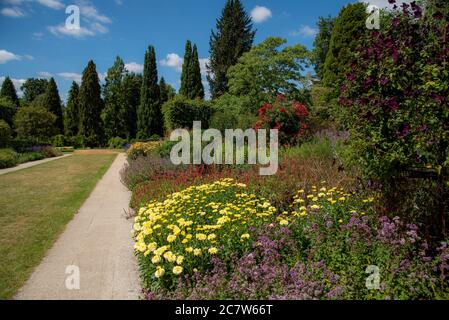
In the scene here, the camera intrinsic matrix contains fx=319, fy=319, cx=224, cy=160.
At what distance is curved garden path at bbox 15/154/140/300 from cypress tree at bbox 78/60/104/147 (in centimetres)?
2991

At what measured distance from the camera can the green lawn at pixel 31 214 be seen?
13.0 ft

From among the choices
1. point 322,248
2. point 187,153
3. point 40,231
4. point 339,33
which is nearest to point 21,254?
point 40,231

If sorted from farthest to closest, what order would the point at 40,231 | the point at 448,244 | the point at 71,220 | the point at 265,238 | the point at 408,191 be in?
the point at 71,220, the point at 40,231, the point at 408,191, the point at 265,238, the point at 448,244

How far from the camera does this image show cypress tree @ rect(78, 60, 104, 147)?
33.3 metres

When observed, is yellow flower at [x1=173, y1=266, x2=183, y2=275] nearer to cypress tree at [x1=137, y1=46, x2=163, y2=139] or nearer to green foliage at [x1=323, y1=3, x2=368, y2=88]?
green foliage at [x1=323, y1=3, x2=368, y2=88]

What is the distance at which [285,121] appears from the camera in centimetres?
1168

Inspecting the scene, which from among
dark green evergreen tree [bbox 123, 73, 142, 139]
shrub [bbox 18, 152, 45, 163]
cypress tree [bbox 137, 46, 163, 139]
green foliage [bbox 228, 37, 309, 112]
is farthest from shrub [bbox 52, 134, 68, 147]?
green foliage [bbox 228, 37, 309, 112]

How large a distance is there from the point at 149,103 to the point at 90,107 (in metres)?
6.77

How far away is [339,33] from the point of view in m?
18.1

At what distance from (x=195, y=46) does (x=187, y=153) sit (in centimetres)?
2250

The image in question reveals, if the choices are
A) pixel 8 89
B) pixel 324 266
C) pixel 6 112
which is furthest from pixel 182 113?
pixel 8 89

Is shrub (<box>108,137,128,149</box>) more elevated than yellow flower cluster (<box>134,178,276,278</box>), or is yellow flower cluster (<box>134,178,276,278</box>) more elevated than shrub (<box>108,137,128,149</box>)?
shrub (<box>108,137,128,149</box>)

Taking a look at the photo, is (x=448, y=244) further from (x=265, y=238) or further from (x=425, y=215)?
(x=265, y=238)

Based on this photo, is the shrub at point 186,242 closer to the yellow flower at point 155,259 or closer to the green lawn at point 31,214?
the yellow flower at point 155,259
